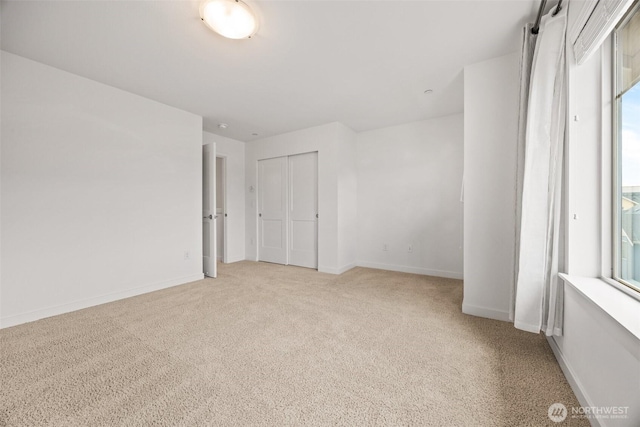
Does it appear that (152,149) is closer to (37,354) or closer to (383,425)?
(37,354)

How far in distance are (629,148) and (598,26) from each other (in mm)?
657

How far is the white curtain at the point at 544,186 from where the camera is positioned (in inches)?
64.9

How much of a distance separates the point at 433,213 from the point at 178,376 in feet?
12.1

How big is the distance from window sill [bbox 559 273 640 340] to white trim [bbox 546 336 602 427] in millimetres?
483

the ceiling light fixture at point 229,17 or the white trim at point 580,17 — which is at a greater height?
the ceiling light fixture at point 229,17

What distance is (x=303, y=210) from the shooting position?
4.50 m

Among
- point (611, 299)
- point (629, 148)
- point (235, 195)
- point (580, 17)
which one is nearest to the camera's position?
point (611, 299)

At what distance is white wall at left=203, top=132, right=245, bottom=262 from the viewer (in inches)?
191

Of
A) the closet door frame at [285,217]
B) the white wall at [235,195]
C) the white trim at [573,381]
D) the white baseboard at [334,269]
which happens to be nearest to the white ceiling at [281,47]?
the closet door frame at [285,217]

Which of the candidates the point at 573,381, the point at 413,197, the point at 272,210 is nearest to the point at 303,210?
the point at 272,210

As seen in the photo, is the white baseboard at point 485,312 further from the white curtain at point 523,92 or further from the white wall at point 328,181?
the white wall at point 328,181

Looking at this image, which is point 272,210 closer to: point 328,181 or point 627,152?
point 328,181

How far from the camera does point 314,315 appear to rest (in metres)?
2.40

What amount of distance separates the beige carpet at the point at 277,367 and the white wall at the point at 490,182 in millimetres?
316
